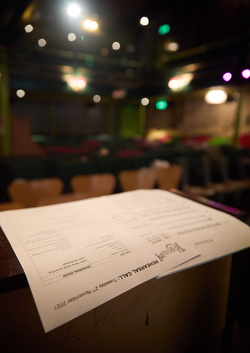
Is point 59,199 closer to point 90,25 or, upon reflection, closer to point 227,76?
point 90,25

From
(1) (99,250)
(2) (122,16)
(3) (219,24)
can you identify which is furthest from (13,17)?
(1) (99,250)

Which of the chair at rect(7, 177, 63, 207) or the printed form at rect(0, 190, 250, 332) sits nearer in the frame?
the printed form at rect(0, 190, 250, 332)

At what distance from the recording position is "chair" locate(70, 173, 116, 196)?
317cm

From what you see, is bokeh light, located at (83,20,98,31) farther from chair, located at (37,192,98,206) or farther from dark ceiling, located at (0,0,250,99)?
chair, located at (37,192,98,206)

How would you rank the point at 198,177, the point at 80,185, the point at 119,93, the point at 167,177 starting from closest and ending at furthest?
the point at 80,185 < the point at 167,177 < the point at 198,177 < the point at 119,93

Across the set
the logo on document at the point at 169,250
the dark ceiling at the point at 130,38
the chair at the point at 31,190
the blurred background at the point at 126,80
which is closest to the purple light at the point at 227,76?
the blurred background at the point at 126,80

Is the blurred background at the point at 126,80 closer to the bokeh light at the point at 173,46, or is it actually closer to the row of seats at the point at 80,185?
the bokeh light at the point at 173,46

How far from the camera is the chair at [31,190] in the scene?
2.69 metres

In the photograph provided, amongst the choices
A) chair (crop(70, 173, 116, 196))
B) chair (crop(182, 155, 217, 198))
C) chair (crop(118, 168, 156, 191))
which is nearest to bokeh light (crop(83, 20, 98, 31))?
chair (crop(70, 173, 116, 196))

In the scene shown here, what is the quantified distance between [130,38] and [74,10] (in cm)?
746

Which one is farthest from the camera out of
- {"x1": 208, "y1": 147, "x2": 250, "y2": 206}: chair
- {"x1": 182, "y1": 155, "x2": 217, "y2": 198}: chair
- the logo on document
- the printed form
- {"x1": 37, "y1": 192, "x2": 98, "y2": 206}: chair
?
{"x1": 208, "y1": 147, "x2": 250, "y2": 206}: chair

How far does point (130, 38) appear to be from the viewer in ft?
26.1

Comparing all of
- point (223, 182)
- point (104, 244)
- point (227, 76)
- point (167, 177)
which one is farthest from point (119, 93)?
point (104, 244)

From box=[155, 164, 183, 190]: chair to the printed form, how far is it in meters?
2.90
